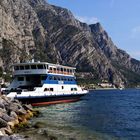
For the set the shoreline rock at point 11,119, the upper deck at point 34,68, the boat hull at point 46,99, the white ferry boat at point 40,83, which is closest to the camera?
the shoreline rock at point 11,119

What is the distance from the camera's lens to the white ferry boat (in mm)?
60116

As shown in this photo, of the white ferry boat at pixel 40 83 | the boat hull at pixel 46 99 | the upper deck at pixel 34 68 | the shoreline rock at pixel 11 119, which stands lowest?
the shoreline rock at pixel 11 119

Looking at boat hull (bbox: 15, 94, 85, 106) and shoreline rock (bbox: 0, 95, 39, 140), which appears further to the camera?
boat hull (bbox: 15, 94, 85, 106)

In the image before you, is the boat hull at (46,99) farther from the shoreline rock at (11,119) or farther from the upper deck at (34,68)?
the shoreline rock at (11,119)

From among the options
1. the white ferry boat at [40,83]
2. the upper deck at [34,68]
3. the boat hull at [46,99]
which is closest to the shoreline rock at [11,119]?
the boat hull at [46,99]

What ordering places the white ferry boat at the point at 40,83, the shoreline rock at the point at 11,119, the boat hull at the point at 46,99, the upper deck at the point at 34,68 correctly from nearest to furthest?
the shoreline rock at the point at 11,119 < the boat hull at the point at 46,99 < the white ferry boat at the point at 40,83 < the upper deck at the point at 34,68

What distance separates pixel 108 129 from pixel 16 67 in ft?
113

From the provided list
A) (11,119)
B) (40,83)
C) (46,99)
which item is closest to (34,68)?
(40,83)

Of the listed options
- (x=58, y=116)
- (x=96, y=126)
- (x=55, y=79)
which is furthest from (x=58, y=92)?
(x=96, y=126)

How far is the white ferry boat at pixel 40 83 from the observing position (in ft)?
197

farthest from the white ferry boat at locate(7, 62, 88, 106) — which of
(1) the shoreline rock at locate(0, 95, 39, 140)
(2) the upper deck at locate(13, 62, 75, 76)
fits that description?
(1) the shoreline rock at locate(0, 95, 39, 140)

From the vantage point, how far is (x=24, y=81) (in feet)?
220

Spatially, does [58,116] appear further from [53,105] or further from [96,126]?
[53,105]

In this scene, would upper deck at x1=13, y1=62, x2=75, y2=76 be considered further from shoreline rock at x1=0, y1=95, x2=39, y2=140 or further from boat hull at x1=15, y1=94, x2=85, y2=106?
shoreline rock at x1=0, y1=95, x2=39, y2=140
